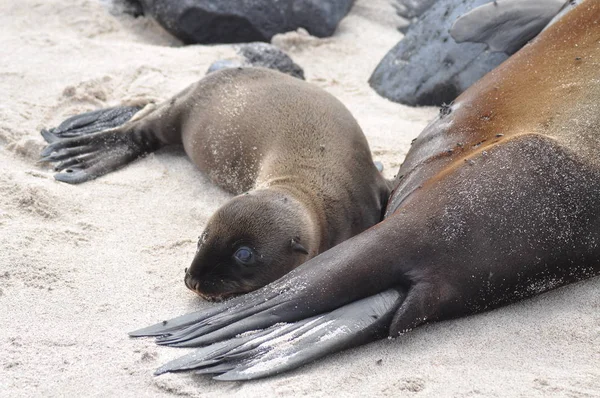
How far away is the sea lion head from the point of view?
3.54 metres

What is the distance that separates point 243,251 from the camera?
355cm

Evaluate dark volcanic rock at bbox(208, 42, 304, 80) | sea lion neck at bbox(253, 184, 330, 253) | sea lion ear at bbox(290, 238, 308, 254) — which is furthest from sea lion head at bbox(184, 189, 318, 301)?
dark volcanic rock at bbox(208, 42, 304, 80)

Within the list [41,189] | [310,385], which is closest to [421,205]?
[310,385]

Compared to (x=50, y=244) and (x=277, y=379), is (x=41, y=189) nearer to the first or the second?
(x=50, y=244)

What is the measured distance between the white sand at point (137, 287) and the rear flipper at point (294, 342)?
4 centimetres

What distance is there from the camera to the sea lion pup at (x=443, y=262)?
2922mm

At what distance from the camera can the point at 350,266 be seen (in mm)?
3057

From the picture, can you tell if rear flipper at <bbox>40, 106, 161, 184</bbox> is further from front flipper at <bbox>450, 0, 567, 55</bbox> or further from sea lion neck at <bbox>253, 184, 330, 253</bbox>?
front flipper at <bbox>450, 0, 567, 55</bbox>

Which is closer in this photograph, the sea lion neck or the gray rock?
the sea lion neck

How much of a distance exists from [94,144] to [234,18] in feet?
9.04

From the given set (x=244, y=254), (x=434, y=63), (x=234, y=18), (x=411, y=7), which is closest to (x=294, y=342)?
(x=244, y=254)

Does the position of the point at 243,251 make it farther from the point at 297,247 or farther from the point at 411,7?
the point at 411,7

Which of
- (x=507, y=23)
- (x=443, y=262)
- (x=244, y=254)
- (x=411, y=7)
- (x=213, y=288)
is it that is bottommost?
(x=411, y=7)

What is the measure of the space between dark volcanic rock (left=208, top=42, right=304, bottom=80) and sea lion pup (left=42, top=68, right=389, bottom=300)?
130 centimetres
